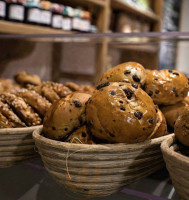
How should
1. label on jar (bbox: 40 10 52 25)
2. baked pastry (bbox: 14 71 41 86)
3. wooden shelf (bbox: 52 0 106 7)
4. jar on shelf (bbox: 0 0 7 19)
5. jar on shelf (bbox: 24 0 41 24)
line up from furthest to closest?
1. wooden shelf (bbox: 52 0 106 7)
2. label on jar (bbox: 40 10 52 25)
3. jar on shelf (bbox: 24 0 41 24)
4. jar on shelf (bbox: 0 0 7 19)
5. baked pastry (bbox: 14 71 41 86)

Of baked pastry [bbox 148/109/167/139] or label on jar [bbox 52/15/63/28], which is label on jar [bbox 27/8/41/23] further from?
baked pastry [bbox 148/109/167/139]

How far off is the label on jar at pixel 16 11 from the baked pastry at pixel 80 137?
4.22ft

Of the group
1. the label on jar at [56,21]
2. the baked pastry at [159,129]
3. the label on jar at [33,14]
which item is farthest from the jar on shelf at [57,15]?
the baked pastry at [159,129]

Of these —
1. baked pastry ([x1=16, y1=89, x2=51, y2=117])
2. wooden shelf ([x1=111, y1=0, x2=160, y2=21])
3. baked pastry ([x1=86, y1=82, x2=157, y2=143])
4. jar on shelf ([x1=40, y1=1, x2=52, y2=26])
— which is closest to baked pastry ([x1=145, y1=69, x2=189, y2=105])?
baked pastry ([x1=86, y1=82, x2=157, y2=143])

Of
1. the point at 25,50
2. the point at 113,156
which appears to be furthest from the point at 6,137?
the point at 25,50

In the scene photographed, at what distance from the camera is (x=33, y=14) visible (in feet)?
5.84

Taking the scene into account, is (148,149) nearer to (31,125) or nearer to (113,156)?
(113,156)

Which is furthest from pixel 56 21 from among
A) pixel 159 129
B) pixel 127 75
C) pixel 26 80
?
pixel 159 129

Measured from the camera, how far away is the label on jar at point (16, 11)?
5.46 feet

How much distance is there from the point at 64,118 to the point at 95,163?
0.12m

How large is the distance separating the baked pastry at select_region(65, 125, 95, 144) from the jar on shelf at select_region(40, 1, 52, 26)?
139cm

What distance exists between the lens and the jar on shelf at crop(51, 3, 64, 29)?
191 centimetres

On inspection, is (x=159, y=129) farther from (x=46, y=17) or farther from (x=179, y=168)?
(x=46, y=17)

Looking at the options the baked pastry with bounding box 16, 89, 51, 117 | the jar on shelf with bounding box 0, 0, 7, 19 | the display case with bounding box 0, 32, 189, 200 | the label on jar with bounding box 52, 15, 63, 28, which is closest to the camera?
the display case with bounding box 0, 32, 189, 200
